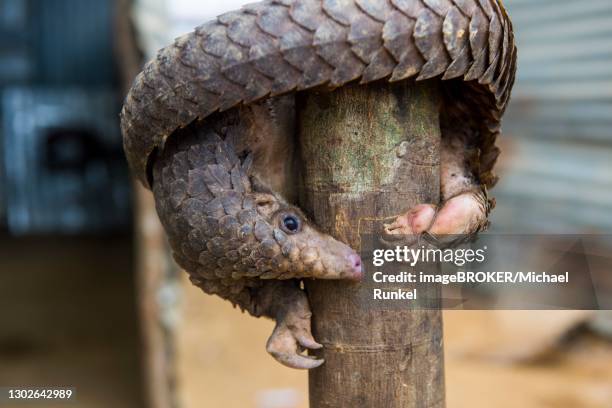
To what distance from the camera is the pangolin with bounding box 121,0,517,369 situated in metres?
0.79

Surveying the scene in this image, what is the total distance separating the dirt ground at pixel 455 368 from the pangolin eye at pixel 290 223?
2.27 metres

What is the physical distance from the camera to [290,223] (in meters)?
0.90

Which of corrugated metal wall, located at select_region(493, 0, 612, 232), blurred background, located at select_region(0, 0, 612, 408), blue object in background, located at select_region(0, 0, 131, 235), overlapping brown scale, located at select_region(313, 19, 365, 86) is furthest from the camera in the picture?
blue object in background, located at select_region(0, 0, 131, 235)

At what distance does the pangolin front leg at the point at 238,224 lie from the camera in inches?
34.1

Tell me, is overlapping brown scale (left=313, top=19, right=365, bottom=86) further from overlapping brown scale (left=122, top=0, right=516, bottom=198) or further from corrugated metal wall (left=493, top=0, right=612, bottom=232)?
corrugated metal wall (left=493, top=0, right=612, bottom=232)

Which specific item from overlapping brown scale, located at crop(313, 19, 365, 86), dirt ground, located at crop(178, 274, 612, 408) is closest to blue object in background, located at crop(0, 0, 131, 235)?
dirt ground, located at crop(178, 274, 612, 408)

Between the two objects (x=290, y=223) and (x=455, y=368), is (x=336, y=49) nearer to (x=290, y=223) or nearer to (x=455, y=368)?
(x=290, y=223)

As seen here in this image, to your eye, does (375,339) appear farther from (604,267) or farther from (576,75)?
(576,75)

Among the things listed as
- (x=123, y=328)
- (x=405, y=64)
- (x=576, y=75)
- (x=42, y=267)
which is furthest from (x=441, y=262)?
(x=42, y=267)

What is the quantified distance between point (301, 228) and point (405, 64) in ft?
0.77

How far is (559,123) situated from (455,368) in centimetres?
141

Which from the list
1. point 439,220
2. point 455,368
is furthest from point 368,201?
point 455,368

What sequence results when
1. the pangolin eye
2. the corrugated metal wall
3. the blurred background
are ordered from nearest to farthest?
1. the pangolin eye
2. the blurred background
3. the corrugated metal wall

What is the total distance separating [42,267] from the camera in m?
6.49
